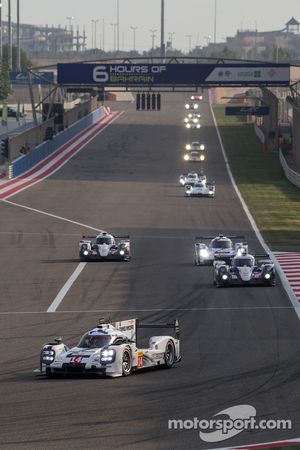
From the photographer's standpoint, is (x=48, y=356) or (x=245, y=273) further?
(x=245, y=273)

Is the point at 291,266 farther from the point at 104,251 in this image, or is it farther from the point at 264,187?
the point at 264,187

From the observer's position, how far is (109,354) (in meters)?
24.8

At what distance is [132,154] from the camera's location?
111938 mm

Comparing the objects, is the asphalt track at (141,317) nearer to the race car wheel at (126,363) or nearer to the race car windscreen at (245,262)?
the race car wheel at (126,363)

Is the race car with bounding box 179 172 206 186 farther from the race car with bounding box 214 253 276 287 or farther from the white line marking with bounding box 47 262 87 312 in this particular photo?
the race car with bounding box 214 253 276 287

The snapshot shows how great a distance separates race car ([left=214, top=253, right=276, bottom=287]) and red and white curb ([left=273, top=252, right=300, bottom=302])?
3.40ft

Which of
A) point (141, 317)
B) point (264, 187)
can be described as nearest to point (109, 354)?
point (141, 317)

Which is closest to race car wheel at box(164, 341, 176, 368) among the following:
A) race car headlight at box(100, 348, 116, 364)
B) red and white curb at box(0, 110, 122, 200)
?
race car headlight at box(100, 348, 116, 364)

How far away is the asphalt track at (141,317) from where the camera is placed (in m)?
20.0

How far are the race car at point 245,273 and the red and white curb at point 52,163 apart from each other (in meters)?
39.1

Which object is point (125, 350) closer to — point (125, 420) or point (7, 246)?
point (125, 420)

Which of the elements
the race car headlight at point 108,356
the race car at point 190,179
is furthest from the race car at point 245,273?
the race car at point 190,179

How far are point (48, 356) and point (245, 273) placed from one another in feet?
49.7

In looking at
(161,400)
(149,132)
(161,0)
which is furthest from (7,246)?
(161,0)
